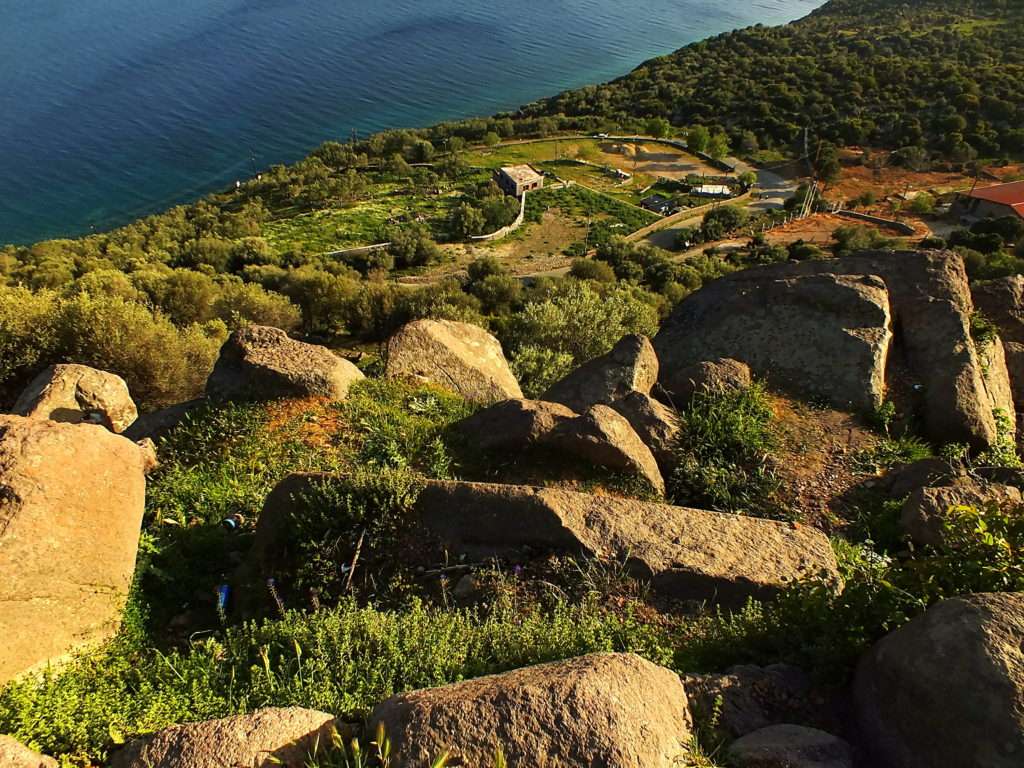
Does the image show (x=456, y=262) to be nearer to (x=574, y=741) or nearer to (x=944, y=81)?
(x=574, y=741)

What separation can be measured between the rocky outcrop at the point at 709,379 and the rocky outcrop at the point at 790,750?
6848 millimetres

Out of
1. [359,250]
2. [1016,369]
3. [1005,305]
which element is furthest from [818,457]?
[359,250]

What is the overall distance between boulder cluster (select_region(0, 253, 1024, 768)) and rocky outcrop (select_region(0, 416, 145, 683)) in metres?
0.02

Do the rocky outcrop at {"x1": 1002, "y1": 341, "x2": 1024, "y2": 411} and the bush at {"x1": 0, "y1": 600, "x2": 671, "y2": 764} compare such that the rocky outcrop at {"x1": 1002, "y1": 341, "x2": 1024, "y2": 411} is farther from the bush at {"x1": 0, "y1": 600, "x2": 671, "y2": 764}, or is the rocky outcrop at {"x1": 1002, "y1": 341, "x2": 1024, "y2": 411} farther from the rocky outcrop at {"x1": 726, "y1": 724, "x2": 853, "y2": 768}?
the rocky outcrop at {"x1": 726, "y1": 724, "x2": 853, "y2": 768}

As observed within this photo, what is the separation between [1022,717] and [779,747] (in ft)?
4.43

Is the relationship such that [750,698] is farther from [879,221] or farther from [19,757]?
[879,221]

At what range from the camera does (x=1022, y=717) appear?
3.60 m

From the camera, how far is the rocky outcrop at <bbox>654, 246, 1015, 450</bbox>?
1084 cm

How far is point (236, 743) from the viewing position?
3857 mm

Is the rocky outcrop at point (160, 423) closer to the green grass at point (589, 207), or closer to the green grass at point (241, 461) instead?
the green grass at point (241, 461)

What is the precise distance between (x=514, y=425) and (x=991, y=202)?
2279 inches

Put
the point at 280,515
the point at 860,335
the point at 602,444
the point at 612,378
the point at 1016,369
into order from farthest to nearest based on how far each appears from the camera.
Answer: the point at 1016,369, the point at 860,335, the point at 612,378, the point at 602,444, the point at 280,515

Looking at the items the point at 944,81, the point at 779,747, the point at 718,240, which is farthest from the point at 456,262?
the point at 944,81

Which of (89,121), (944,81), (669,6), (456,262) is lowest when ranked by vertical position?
(456,262)
